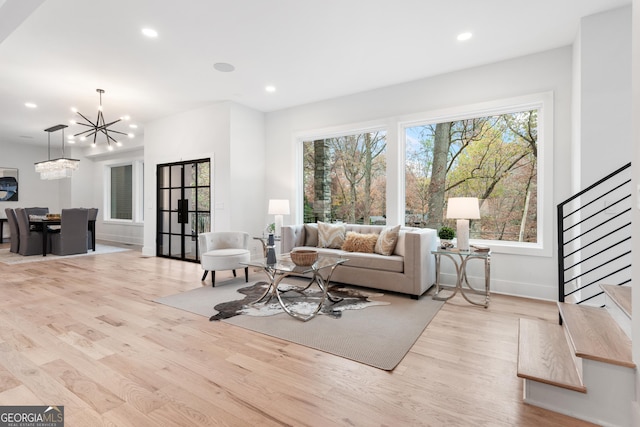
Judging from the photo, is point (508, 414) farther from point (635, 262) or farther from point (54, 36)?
point (54, 36)

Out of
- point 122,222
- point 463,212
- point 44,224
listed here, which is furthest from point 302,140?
point 122,222

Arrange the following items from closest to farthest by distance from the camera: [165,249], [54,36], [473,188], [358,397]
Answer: [358,397] → [54,36] → [473,188] → [165,249]

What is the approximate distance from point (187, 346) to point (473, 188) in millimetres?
3869

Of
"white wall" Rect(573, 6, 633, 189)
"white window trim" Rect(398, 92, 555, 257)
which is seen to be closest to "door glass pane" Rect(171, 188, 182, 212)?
"white window trim" Rect(398, 92, 555, 257)

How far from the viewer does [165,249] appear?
650 centimetres

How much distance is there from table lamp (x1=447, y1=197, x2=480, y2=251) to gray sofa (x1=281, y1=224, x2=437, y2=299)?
0.38 m

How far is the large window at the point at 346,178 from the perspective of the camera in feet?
16.6

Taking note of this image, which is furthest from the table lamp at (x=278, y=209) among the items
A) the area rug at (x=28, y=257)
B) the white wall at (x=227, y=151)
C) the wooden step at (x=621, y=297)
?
the area rug at (x=28, y=257)

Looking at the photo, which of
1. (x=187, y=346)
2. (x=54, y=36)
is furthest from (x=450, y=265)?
(x=54, y=36)

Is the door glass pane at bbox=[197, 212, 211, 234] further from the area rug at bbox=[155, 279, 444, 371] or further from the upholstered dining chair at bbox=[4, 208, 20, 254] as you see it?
the upholstered dining chair at bbox=[4, 208, 20, 254]

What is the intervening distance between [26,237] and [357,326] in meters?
7.45

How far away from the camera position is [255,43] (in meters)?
→ 3.60

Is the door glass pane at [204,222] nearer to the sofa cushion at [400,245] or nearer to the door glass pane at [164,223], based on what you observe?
the door glass pane at [164,223]

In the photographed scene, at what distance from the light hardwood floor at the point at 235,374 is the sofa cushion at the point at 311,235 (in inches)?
87.7
